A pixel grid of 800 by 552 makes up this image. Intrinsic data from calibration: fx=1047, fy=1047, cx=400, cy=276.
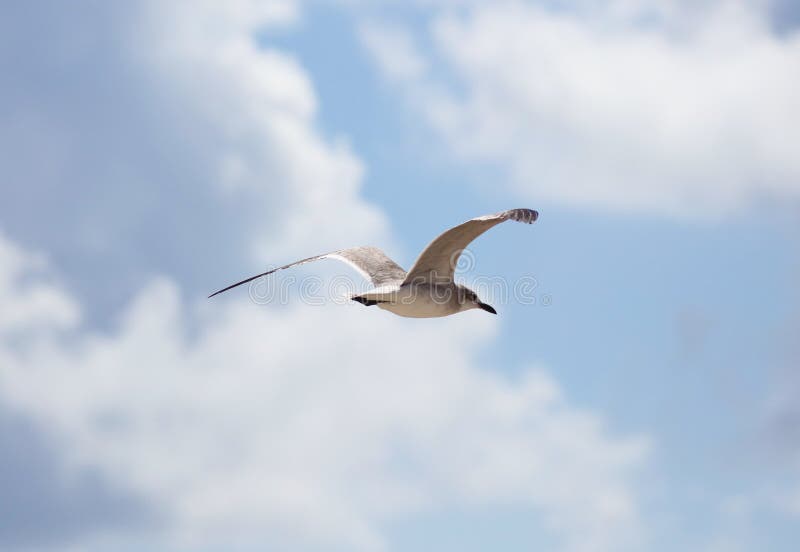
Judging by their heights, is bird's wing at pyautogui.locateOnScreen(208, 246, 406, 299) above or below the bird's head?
above

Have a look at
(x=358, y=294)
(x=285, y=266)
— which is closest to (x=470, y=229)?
(x=358, y=294)

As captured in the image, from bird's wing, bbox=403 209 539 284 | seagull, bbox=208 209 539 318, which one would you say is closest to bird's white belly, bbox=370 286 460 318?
seagull, bbox=208 209 539 318

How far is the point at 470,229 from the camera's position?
19.8m

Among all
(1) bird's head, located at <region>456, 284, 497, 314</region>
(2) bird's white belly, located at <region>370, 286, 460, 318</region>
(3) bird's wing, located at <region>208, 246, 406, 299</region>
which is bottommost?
(2) bird's white belly, located at <region>370, 286, 460, 318</region>

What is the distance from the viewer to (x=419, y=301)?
21.9 meters

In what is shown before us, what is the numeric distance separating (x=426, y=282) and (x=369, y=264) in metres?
2.29

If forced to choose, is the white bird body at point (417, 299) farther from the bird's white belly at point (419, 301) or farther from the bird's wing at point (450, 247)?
the bird's wing at point (450, 247)

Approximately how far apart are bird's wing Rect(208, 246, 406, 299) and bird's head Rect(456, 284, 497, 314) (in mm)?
1373

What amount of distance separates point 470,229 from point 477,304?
3.67 meters

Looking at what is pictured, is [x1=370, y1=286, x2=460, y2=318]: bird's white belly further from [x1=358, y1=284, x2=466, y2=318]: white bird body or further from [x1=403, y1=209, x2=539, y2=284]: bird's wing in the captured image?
[x1=403, y1=209, x2=539, y2=284]: bird's wing

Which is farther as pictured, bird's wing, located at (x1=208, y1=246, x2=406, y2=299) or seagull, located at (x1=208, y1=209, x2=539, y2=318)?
bird's wing, located at (x1=208, y1=246, x2=406, y2=299)

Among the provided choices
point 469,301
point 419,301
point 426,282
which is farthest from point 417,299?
point 469,301

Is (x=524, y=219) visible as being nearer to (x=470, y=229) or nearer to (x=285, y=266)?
(x=470, y=229)

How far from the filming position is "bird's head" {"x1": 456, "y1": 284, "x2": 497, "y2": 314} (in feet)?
74.4
